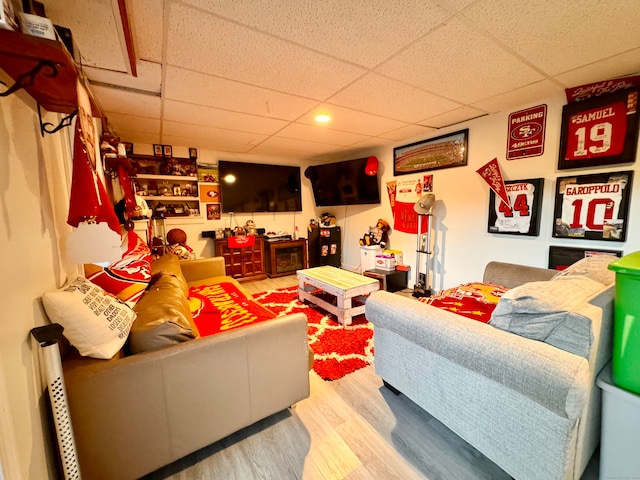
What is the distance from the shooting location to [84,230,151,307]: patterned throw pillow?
137cm

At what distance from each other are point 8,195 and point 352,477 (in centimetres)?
167

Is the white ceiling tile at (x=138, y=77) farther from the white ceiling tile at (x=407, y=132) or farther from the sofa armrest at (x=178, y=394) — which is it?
the white ceiling tile at (x=407, y=132)

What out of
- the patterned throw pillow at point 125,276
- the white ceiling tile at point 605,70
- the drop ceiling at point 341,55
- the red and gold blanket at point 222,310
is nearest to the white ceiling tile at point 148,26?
the drop ceiling at point 341,55

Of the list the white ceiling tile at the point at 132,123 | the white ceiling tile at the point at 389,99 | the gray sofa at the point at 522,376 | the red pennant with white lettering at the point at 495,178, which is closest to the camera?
the gray sofa at the point at 522,376

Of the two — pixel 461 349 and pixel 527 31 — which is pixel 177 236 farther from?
pixel 527 31

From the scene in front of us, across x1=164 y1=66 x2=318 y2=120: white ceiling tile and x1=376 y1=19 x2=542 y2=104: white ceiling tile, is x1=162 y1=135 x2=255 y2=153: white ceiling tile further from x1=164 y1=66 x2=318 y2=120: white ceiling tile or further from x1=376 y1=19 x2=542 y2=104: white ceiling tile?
x1=376 y1=19 x2=542 y2=104: white ceiling tile

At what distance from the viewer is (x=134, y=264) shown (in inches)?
65.3

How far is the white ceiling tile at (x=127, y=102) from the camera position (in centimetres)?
197

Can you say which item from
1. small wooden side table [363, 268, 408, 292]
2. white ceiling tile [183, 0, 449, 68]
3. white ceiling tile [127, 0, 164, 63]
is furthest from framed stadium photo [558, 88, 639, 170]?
white ceiling tile [127, 0, 164, 63]

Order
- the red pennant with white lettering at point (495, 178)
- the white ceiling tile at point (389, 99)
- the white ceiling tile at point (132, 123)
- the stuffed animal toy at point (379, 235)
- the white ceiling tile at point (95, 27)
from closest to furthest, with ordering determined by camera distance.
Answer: the white ceiling tile at point (95, 27) < the white ceiling tile at point (389, 99) < the white ceiling tile at point (132, 123) < the red pennant with white lettering at point (495, 178) < the stuffed animal toy at point (379, 235)

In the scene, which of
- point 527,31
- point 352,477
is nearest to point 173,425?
point 352,477

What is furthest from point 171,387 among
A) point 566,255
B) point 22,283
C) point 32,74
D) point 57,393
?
point 566,255

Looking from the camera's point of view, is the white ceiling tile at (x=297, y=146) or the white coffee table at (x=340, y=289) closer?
the white coffee table at (x=340, y=289)

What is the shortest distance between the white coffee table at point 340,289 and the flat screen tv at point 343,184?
1.64 metres
